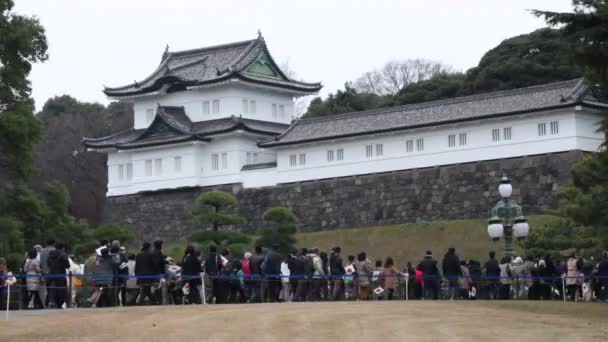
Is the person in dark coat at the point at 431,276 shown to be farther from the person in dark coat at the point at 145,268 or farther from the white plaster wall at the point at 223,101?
the white plaster wall at the point at 223,101

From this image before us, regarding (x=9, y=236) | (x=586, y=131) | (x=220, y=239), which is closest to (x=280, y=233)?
(x=220, y=239)

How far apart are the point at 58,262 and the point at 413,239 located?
100 feet

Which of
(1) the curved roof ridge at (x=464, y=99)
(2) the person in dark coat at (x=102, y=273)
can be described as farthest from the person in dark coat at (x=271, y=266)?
(1) the curved roof ridge at (x=464, y=99)

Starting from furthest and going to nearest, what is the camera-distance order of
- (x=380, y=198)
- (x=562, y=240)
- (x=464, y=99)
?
(x=380, y=198) < (x=464, y=99) < (x=562, y=240)

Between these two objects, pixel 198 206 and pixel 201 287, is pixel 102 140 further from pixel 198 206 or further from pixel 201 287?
pixel 201 287

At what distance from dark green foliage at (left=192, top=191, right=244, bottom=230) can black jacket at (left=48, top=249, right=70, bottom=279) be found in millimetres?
28902

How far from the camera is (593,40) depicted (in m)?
26.7

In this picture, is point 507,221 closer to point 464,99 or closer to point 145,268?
point 145,268

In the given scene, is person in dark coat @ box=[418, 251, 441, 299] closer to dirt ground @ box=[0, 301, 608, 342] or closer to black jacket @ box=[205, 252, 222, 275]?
dirt ground @ box=[0, 301, 608, 342]

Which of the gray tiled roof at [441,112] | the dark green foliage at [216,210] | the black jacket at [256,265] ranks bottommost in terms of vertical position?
the black jacket at [256,265]

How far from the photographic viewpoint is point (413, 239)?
59.1 metres

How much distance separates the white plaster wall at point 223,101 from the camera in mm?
71688

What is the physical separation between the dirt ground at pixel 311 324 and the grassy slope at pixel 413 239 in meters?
26.7

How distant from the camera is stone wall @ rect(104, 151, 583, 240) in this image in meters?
58.4
